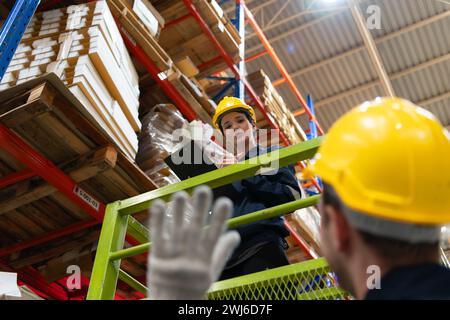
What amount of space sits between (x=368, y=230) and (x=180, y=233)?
421 mm

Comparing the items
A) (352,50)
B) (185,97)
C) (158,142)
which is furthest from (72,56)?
(352,50)

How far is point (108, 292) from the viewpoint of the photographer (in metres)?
2.13

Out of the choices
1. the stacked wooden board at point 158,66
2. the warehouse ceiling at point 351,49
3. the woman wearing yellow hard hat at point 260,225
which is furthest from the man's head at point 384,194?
the warehouse ceiling at point 351,49

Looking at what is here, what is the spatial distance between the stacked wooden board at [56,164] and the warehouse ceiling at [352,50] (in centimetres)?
800

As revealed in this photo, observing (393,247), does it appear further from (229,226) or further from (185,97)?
(185,97)

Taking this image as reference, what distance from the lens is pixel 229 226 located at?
7.09 ft

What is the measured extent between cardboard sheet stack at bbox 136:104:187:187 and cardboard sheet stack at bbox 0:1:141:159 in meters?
0.39

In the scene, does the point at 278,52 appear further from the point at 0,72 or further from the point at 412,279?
the point at 412,279

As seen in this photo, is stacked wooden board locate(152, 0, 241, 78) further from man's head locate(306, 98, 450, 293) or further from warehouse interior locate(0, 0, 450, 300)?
man's head locate(306, 98, 450, 293)

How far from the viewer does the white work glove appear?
918mm

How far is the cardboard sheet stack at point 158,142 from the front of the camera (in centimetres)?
412

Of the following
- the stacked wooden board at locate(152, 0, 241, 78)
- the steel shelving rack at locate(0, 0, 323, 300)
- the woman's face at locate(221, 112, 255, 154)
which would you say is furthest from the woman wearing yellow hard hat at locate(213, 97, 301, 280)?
the stacked wooden board at locate(152, 0, 241, 78)

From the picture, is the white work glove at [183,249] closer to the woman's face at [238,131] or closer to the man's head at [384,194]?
the man's head at [384,194]
